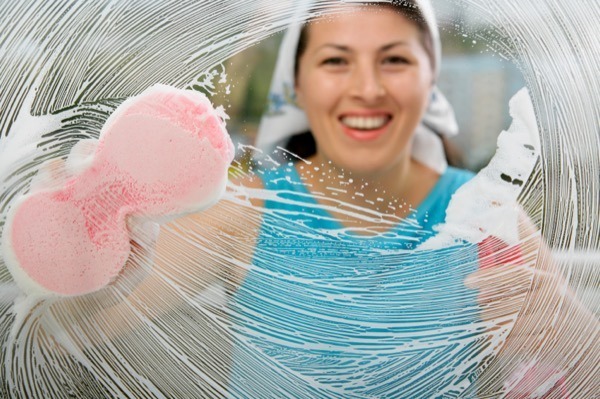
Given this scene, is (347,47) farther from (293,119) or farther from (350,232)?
(350,232)

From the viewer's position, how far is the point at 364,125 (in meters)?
0.87

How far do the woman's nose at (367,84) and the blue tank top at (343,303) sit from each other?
0.12 metres

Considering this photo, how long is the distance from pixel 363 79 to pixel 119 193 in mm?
327

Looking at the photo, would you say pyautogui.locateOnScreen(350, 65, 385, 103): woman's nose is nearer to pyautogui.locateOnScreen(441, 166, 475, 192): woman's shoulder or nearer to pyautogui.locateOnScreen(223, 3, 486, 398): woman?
pyautogui.locateOnScreen(223, 3, 486, 398): woman

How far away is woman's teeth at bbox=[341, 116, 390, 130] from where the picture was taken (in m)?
0.87

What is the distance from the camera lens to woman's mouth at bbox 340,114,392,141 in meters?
0.87

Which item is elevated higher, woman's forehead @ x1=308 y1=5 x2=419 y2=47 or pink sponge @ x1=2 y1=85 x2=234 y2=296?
woman's forehead @ x1=308 y1=5 x2=419 y2=47

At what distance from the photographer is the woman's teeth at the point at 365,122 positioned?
34.2 inches

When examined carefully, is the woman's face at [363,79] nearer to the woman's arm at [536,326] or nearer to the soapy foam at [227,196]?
the soapy foam at [227,196]

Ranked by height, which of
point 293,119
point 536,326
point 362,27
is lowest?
point 536,326

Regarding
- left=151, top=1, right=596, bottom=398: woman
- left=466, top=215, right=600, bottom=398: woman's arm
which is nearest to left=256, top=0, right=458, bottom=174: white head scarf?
left=151, top=1, right=596, bottom=398: woman

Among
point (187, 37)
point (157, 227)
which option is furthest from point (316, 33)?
point (157, 227)

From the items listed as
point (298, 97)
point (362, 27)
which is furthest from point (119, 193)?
point (362, 27)

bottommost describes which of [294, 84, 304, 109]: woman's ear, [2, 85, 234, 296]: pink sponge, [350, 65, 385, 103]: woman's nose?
[2, 85, 234, 296]: pink sponge
